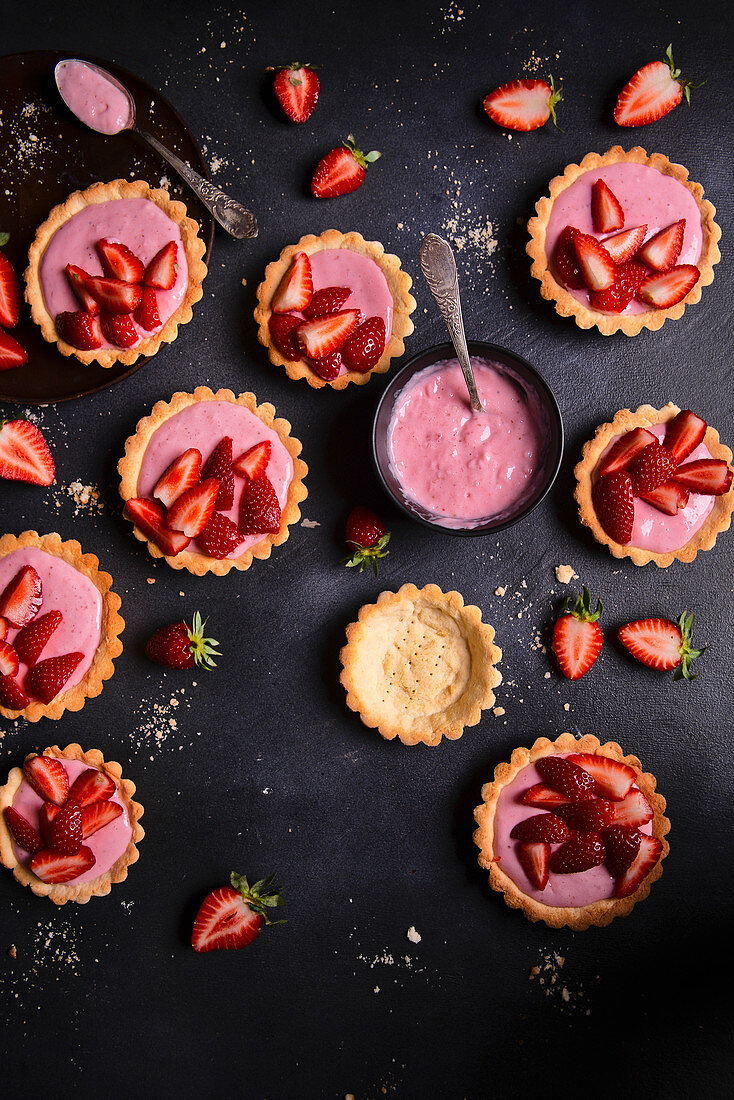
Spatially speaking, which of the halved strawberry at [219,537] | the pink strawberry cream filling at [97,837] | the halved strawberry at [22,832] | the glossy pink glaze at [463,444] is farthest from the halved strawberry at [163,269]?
the halved strawberry at [22,832]

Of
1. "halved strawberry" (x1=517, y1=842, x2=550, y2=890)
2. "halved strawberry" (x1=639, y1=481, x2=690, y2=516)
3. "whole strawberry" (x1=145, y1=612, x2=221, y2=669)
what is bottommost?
"halved strawberry" (x1=517, y1=842, x2=550, y2=890)

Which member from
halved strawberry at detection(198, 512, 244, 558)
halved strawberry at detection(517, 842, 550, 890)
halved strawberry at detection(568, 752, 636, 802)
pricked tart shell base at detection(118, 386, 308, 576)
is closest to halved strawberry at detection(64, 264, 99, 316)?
pricked tart shell base at detection(118, 386, 308, 576)

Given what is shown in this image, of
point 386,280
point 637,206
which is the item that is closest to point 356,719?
point 386,280

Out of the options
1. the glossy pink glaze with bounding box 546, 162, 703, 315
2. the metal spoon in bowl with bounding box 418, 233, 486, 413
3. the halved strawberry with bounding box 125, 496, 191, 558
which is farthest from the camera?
the glossy pink glaze with bounding box 546, 162, 703, 315

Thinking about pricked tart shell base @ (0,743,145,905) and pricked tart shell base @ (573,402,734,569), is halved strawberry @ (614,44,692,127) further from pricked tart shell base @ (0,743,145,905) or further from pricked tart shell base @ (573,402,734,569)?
pricked tart shell base @ (0,743,145,905)

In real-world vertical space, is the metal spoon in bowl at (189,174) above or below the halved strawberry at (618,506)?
above

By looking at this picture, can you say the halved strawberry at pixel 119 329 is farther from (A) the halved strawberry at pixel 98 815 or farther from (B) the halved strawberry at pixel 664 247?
(B) the halved strawberry at pixel 664 247

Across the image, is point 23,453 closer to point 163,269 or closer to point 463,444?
point 163,269
